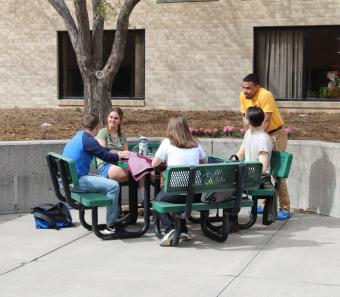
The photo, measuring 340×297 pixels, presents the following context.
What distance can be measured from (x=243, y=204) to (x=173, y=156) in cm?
90

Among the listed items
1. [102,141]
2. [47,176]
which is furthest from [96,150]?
[47,176]

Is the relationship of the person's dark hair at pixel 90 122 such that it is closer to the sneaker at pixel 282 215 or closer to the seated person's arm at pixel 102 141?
the seated person's arm at pixel 102 141

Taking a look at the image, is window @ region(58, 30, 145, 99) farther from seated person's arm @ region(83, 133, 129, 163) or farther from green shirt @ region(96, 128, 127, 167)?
seated person's arm @ region(83, 133, 129, 163)

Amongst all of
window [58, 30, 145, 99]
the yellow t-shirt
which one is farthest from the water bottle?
window [58, 30, 145, 99]

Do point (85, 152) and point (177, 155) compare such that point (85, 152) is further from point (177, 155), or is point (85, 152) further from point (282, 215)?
point (282, 215)

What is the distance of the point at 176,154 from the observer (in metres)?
7.07

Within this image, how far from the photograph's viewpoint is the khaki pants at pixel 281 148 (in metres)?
8.34

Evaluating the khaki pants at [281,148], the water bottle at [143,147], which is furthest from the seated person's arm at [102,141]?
the khaki pants at [281,148]

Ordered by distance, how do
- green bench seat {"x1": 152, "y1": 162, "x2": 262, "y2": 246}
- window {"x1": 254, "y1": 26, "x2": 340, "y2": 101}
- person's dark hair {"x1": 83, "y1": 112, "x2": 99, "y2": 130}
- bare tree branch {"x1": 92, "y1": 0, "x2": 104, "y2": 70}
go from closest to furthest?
green bench seat {"x1": 152, "y1": 162, "x2": 262, "y2": 246} < person's dark hair {"x1": 83, "y1": 112, "x2": 99, "y2": 130} < bare tree branch {"x1": 92, "y1": 0, "x2": 104, "y2": 70} < window {"x1": 254, "y1": 26, "x2": 340, "y2": 101}

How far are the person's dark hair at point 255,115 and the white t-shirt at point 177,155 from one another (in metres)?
0.90

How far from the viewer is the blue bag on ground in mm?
7883

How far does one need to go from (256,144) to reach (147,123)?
20.2 feet

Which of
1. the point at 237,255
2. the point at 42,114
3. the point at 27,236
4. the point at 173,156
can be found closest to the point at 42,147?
the point at 27,236

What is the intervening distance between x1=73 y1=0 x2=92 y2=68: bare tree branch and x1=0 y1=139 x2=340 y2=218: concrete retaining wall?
3.52 meters
